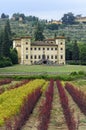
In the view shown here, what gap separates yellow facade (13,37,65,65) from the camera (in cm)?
13312

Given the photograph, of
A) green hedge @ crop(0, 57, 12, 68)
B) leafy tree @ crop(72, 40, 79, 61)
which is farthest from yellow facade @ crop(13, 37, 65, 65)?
green hedge @ crop(0, 57, 12, 68)

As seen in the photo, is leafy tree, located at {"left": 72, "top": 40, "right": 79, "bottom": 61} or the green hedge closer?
the green hedge

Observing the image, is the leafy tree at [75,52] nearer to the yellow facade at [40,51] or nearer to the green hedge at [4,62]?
the yellow facade at [40,51]

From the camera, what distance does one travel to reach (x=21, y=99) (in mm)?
20203

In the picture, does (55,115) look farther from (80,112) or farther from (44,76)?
(44,76)

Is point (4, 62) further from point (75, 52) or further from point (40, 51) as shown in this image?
point (40, 51)

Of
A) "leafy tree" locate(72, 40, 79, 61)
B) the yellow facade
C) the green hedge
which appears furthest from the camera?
the yellow facade

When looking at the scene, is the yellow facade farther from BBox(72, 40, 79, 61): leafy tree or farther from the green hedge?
the green hedge

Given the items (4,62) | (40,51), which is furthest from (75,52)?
(4,62)

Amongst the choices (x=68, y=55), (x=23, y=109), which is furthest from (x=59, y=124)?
(x=68, y=55)

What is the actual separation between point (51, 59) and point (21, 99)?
114883 millimetres

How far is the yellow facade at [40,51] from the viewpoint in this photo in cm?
13312

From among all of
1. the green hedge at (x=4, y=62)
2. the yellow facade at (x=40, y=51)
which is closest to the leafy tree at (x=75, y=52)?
the yellow facade at (x=40, y=51)

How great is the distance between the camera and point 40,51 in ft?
450
